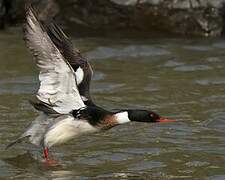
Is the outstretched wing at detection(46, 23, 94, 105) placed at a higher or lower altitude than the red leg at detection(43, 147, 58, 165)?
higher

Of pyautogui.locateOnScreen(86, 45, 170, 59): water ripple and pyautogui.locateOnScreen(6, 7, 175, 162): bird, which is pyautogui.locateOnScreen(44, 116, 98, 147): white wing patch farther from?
pyautogui.locateOnScreen(86, 45, 170, 59): water ripple

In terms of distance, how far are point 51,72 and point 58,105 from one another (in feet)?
1.51

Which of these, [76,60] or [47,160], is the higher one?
[76,60]

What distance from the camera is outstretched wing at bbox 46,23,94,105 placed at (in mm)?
9891

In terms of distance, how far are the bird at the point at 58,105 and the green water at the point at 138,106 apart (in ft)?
1.10

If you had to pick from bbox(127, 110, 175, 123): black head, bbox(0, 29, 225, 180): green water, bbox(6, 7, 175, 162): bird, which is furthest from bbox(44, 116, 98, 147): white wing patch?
bbox(127, 110, 175, 123): black head

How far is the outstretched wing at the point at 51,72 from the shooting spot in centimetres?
907

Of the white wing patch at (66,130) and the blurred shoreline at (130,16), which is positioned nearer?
the white wing patch at (66,130)

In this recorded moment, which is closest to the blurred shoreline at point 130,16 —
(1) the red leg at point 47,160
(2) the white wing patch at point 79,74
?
(2) the white wing patch at point 79,74

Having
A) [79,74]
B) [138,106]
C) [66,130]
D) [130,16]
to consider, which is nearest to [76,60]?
[79,74]

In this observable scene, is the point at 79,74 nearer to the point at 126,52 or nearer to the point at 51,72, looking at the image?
the point at 51,72

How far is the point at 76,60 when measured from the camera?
1028cm

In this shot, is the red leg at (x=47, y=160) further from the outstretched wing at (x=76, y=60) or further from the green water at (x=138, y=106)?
the outstretched wing at (x=76, y=60)

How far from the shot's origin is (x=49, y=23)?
9953mm
